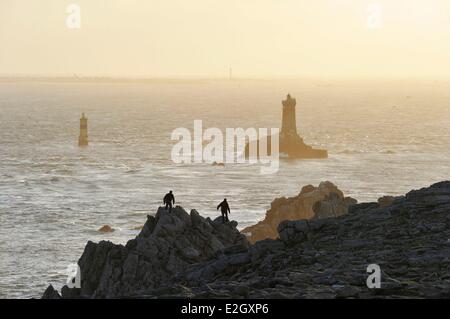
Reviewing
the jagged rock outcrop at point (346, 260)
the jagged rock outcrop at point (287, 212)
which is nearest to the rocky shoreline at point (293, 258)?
the jagged rock outcrop at point (346, 260)

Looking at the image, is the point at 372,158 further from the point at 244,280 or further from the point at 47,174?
the point at 244,280

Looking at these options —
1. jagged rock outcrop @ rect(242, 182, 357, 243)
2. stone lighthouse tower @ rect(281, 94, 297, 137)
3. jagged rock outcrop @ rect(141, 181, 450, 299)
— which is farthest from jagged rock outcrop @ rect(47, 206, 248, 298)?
stone lighthouse tower @ rect(281, 94, 297, 137)

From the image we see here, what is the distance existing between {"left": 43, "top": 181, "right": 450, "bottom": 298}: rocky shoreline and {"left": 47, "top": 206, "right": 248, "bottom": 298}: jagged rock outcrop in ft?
0.12

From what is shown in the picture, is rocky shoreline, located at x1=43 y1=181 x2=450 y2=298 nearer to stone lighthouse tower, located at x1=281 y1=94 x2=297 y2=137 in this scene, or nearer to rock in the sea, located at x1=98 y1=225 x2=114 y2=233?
A: rock in the sea, located at x1=98 y1=225 x2=114 y2=233

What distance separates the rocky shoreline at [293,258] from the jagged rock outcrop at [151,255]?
37 mm

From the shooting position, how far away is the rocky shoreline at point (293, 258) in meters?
24.7

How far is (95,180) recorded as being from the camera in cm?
14738

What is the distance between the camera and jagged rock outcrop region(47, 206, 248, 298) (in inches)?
1330

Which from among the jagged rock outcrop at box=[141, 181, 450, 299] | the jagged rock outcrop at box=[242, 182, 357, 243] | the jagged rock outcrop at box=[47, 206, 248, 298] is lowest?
the jagged rock outcrop at box=[242, 182, 357, 243]

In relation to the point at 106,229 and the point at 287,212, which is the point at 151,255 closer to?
the point at 287,212

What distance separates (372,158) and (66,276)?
388 feet

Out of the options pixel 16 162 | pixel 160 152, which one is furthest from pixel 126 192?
pixel 160 152

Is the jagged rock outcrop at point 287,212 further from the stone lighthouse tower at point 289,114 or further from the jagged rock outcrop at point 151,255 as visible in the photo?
the stone lighthouse tower at point 289,114

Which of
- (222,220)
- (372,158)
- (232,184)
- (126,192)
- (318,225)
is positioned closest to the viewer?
(318,225)
